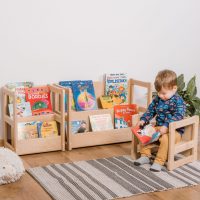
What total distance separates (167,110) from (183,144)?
23 cm

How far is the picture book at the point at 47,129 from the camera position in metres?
2.81

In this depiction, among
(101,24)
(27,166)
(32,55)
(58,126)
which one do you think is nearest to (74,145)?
(58,126)

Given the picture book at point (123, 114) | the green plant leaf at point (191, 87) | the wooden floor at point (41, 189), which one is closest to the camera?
the wooden floor at point (41, 189)

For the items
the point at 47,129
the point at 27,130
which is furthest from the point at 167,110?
the point at 27,130

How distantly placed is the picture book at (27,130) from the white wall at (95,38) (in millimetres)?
313

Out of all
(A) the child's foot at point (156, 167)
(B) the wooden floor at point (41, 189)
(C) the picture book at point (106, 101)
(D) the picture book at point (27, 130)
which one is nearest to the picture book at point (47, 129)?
(D) the picture book at point (27, 130)

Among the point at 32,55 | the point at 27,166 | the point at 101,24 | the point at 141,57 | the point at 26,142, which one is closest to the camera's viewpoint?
the point at 27,166

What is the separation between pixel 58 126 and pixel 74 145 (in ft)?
0.56

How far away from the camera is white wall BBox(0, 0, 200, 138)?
2.83 metres

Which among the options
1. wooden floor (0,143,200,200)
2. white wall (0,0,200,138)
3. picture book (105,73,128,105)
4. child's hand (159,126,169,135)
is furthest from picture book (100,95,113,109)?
child's hand (159,126,169,135)

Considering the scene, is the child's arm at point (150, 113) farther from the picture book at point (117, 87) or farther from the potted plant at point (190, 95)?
the potted plant at point (190, 95)

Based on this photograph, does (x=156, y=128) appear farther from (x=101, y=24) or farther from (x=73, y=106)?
(x=101, y=24)

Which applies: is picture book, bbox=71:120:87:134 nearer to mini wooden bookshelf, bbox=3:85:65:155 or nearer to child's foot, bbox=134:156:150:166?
mini wooden bookshelf, bbox=3:85:65:155

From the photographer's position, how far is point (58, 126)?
9.56 feet
